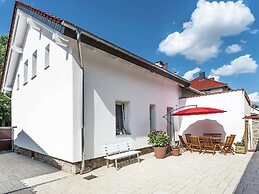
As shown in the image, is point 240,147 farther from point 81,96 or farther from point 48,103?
point 48,103

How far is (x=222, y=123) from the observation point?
10578 millimetres

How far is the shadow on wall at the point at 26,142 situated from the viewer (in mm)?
8516

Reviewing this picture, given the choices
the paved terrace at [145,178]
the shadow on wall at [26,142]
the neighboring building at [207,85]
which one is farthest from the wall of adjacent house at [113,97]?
the neighboring building at [207,85]

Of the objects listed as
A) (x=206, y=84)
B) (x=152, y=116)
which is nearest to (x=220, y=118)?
(x=152, y=116)

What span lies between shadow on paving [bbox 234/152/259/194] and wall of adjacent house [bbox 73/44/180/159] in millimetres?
4435

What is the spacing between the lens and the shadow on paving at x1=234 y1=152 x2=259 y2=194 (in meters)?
4.53

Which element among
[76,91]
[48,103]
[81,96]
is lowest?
[48,103]

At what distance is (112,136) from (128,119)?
4.53 ft

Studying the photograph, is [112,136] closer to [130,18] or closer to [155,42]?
[130,18]

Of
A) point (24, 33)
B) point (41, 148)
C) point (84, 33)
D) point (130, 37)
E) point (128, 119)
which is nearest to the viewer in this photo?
point (84, 33)

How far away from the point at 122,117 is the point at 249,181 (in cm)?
523

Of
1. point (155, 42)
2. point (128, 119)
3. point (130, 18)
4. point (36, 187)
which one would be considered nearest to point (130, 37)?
point (130, 18)

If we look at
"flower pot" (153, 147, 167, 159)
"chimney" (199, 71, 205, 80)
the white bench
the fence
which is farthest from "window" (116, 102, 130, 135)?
"chimney" (199, 71, 205, 80)

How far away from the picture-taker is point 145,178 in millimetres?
5582
